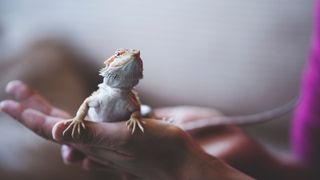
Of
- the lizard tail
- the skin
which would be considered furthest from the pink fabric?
the skin

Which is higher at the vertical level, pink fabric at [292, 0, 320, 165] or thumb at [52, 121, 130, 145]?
thumb at [52, 121, 130, 145]

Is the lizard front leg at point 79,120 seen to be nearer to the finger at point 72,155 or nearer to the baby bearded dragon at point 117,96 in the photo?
the baby bearded dragon at point 117,96

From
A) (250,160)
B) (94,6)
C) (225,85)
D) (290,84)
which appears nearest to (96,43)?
(94,6)

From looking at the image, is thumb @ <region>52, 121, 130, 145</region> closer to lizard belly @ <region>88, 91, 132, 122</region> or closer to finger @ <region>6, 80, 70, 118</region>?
lizard belly @ <region>88, 91, 132, 122</region>

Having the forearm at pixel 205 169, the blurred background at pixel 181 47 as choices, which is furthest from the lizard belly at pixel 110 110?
the blurred background at pixel 181 47

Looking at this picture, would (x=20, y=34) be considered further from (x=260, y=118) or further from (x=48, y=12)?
(x=260, y=118)

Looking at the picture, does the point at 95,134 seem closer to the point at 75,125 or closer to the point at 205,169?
the point at 75,125

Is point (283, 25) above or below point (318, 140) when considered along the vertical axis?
above
